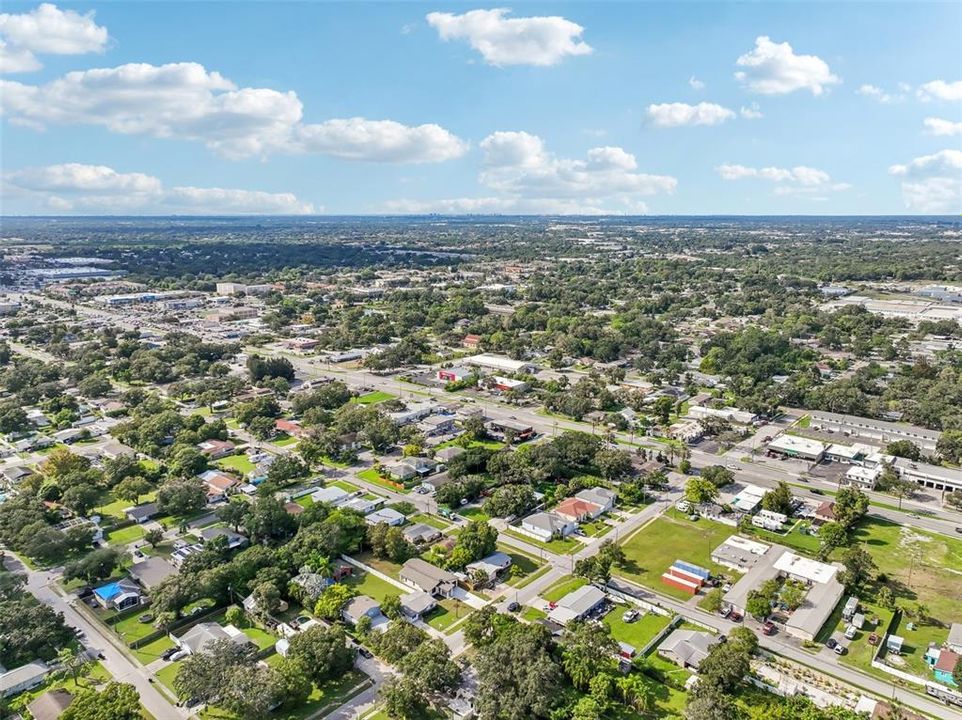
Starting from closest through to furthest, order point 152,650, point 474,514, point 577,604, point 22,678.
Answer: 1. point 22,678
2. point 152,650
3. point 577,604
4. point 474,514

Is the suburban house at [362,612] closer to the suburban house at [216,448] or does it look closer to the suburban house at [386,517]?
the suburban house at [386,517]

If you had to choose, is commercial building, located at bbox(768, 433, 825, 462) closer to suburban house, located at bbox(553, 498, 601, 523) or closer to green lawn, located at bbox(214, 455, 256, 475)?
suburban house, located at bbox(553, 498, 601, 523)

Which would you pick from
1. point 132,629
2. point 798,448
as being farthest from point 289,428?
point 798,448

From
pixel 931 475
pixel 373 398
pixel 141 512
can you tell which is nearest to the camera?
pixel 141 512

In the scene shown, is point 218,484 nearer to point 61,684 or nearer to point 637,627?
point 61,684

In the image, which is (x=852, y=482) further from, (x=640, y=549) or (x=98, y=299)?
(x=98, y=299)

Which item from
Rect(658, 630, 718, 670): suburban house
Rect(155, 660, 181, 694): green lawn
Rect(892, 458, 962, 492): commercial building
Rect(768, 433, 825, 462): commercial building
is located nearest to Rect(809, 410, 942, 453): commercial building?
Rect(768, 433, 825, 462): commercial building

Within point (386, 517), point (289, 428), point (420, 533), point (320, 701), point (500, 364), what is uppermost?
point (500, 364)

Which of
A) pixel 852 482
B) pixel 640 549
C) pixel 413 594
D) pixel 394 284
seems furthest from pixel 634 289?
pixel 413 594
